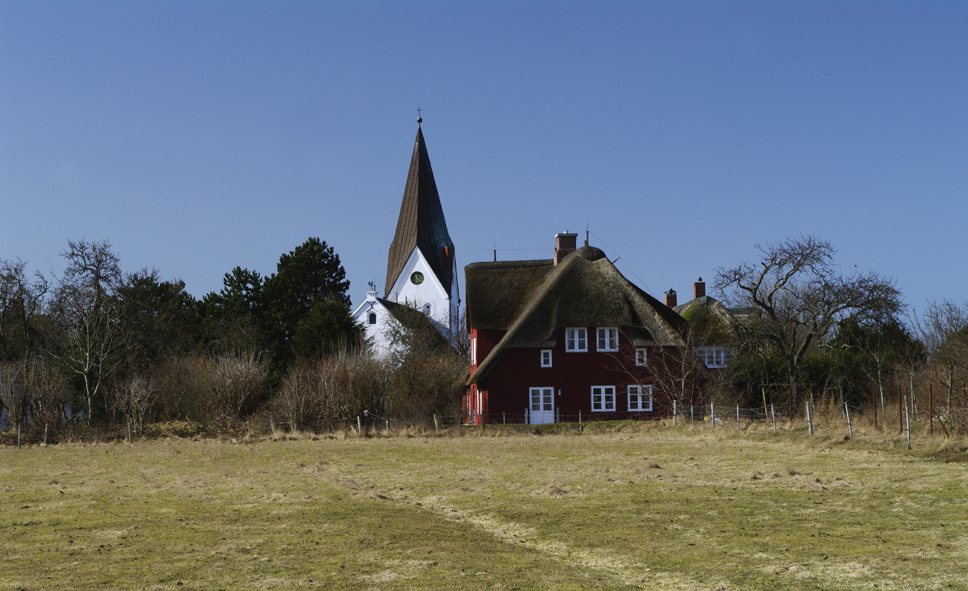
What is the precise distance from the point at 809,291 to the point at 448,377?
1772cm

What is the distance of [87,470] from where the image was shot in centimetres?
2308

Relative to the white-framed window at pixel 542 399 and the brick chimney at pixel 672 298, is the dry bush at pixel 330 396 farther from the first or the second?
the brick chimney at pixel 672 298

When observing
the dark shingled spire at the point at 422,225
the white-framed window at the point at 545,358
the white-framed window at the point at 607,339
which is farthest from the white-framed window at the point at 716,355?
the dark shingled spire at the point at 422,225

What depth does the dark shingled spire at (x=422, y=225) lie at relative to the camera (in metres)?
83.8

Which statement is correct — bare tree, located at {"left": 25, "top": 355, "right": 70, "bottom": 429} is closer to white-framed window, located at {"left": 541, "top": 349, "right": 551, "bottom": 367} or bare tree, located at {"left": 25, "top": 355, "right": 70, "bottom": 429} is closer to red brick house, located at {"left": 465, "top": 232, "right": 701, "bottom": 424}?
red brick house, located at {"left": 465, "top": 232, "right": 701, "bottom": 424}

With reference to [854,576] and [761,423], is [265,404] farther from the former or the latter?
[854,576]

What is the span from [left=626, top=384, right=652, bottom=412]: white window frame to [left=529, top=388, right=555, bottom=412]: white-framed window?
11.7 feet

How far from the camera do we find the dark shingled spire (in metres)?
83.8

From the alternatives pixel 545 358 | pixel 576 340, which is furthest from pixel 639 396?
pixel 545 358

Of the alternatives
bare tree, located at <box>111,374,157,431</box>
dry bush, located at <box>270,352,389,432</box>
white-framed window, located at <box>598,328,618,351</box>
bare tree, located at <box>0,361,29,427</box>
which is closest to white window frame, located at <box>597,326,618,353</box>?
white-framed window, located at <box>598,328,618,351</box>

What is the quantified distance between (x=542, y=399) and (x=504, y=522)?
29.6m

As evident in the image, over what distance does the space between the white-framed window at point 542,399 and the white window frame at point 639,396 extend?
3.57 metres

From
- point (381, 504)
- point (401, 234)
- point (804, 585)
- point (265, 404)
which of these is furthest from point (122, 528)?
point (401, 234)

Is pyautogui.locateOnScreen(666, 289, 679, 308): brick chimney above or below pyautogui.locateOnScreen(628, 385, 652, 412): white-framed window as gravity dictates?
above
